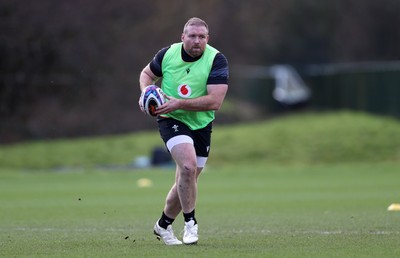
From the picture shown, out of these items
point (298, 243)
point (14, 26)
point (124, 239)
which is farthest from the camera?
point (14, 26)

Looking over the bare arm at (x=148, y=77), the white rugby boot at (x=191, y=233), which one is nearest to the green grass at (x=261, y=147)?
the bare arm at (x=148, y=77)

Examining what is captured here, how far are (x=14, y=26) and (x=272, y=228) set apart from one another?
26.1 metres

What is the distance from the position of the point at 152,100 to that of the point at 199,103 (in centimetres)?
49

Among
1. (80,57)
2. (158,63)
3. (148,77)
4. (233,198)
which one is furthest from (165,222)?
(80,57)

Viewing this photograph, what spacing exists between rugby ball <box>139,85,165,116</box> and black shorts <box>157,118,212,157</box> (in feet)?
0.95

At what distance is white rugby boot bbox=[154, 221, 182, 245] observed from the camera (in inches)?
438

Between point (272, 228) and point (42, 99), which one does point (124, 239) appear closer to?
point (272, 228)

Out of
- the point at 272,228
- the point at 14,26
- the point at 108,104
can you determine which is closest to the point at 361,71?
the point at 108,104

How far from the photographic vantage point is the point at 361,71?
40.2m

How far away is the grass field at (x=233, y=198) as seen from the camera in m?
10.8

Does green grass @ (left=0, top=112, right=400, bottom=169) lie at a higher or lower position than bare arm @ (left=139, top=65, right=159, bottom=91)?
lower

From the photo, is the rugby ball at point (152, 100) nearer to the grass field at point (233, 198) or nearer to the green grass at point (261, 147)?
the grass field at point (233, 198)

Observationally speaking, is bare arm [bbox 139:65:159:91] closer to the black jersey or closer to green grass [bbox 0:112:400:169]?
the black jersey

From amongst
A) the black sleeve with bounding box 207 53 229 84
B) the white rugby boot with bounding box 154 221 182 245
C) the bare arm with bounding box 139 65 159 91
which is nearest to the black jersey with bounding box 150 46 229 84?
the black sleeve with bounding box 207 53 229 84
